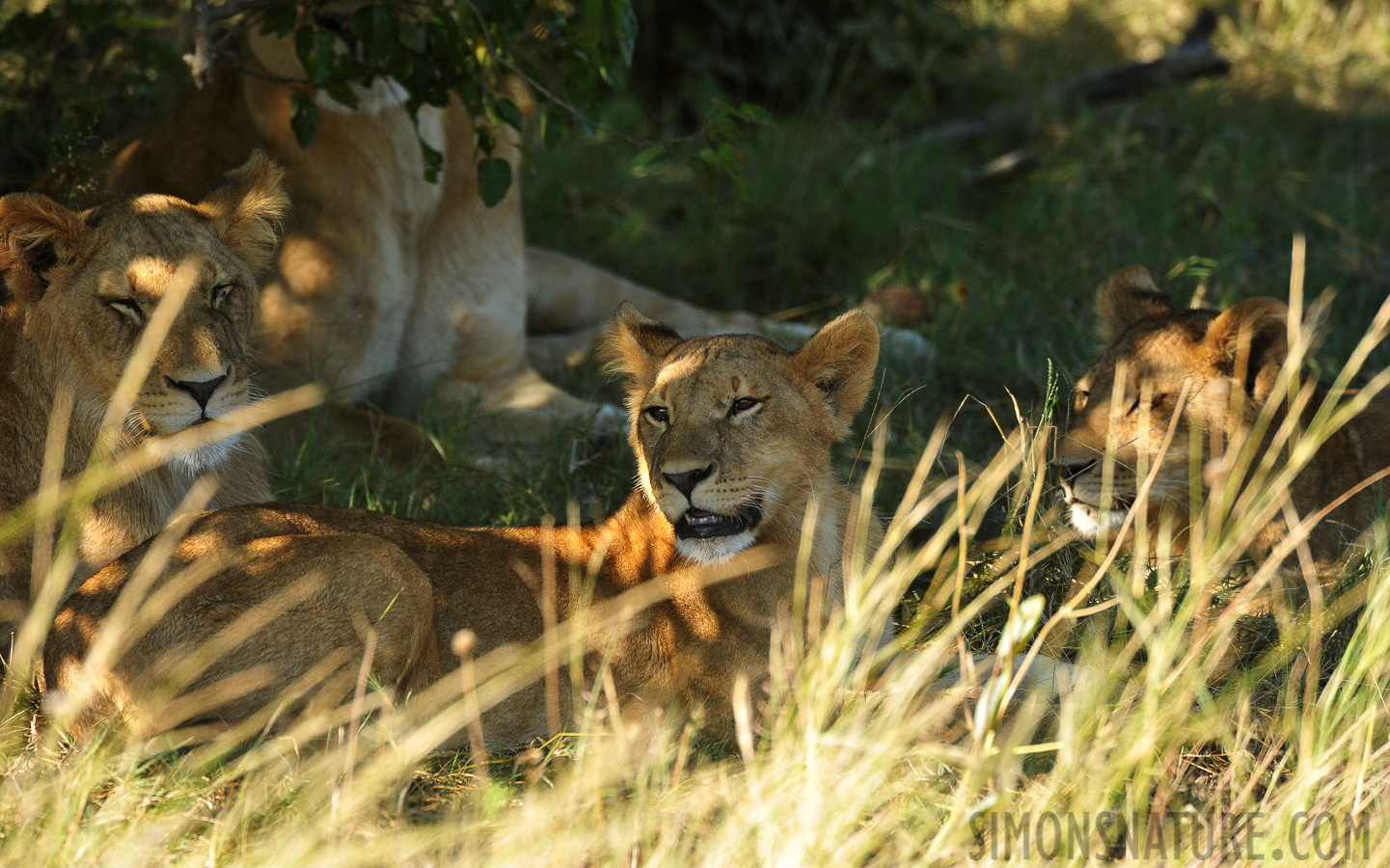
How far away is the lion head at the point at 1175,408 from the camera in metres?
3.29

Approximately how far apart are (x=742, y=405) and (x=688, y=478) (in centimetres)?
25

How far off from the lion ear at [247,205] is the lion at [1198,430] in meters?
2.00

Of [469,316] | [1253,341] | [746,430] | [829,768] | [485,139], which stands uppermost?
[485,139]

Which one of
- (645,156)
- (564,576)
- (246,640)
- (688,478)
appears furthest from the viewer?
(645,156)

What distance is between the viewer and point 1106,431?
3.41 m

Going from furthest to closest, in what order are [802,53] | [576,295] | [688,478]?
1. [802,53]
2. [576,295]
3. [688,478]

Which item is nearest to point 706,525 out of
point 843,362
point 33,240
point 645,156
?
point 843,362

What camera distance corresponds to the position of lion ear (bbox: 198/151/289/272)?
308 cm

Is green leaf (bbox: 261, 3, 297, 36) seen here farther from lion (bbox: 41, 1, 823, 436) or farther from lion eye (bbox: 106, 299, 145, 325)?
lion eye (bbox: 106, 299, 145, 325)

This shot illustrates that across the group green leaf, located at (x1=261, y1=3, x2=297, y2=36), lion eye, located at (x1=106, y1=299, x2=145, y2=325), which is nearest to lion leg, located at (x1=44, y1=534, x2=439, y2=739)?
lion eye, located at (x1=106, y1=299, x2=145, y2=325)

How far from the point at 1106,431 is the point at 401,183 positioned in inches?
91.6

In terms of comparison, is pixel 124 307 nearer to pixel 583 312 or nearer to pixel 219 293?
pixel 219 293

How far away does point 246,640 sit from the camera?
8.43 ft

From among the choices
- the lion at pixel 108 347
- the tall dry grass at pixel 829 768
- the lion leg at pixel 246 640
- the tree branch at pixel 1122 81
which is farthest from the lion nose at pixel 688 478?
the tree branch at pixel 1122 81
